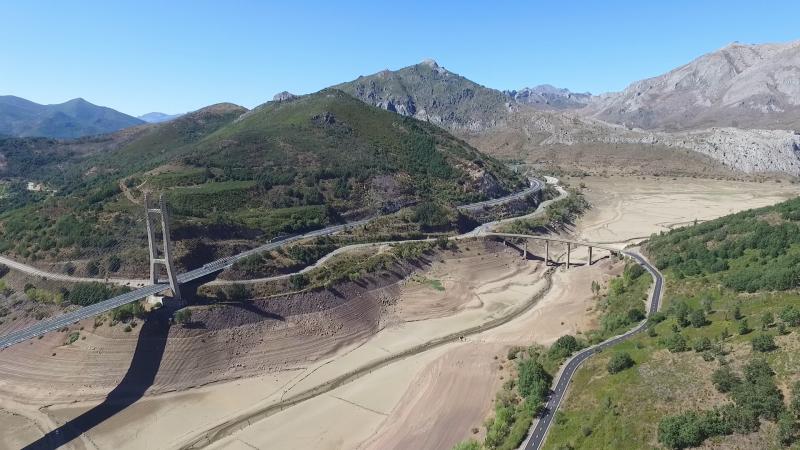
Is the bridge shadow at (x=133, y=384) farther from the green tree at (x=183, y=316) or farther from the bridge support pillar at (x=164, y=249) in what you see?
the bridge support pillar at (x=164, y=249)

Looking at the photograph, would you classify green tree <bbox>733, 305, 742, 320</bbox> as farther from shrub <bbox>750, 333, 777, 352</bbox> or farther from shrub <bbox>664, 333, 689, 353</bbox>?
shrub <bbox>750, 333, 777, 352</bbox>

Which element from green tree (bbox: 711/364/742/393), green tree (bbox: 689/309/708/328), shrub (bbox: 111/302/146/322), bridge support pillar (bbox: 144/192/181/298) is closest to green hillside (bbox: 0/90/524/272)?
bridge support pillar (bbox: 144/192/181/298)

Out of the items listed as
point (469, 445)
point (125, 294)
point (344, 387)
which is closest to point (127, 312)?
point (125, 294)

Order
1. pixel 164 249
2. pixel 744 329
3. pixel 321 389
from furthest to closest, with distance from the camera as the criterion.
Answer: pixel 164 249 → pixel 321 389 → pixel 744 329

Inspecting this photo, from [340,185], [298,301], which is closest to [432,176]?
[340,185]

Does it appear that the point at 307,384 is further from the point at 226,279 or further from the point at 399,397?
the point at 226,279

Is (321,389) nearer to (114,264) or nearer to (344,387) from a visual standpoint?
(344,387)

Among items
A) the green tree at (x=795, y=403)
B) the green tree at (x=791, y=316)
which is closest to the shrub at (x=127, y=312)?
the green tree at (x=795, y=403)
